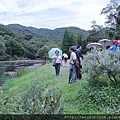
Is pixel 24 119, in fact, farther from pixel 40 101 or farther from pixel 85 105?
pixel 85 105

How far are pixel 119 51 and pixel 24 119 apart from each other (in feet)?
13.8

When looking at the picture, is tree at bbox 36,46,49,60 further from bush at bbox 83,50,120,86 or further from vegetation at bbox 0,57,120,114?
bush at bbox 83,50,120,86

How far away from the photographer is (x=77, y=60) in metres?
8.52

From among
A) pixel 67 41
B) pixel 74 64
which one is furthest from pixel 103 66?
pixel 67 41

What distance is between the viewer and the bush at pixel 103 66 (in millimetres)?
5882

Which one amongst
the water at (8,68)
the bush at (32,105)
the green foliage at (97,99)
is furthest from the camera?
the water at (8,68)

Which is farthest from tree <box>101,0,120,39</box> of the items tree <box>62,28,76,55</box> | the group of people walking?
the group of people walking

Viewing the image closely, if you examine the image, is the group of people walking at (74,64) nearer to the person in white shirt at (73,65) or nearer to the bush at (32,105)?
the person in white shirt at (73,65)

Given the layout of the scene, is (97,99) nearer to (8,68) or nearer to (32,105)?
(32,105)

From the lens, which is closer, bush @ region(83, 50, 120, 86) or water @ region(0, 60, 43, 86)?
bush @ region(83, 50, 120, 86)

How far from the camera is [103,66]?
19.6 feet

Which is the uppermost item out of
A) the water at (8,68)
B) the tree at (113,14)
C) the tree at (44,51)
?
the tree at (113,14)

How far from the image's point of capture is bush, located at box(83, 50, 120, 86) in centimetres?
588

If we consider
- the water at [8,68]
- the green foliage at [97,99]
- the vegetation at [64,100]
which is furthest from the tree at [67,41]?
the green foliage at [97,99]
